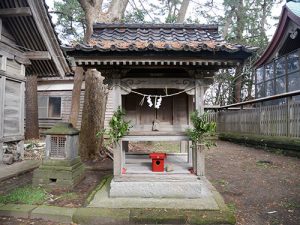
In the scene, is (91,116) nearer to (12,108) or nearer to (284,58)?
(12,108)

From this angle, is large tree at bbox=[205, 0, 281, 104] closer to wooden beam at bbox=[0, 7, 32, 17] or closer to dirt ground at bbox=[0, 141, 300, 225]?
dirt ground at bbox=[0, 141, 300, 225]

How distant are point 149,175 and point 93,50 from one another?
2.67 meters

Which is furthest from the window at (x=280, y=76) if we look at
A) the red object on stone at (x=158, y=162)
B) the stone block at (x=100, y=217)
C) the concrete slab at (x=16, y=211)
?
the concrete slab at (x=16, y=211)

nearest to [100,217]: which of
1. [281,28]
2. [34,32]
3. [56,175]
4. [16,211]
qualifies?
[16,211]

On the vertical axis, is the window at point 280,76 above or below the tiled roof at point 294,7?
below

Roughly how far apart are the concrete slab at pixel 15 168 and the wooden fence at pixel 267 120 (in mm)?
6519

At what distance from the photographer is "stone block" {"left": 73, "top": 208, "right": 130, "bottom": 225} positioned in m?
4.43

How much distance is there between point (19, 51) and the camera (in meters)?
8.93

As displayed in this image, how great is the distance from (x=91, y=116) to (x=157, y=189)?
495cm

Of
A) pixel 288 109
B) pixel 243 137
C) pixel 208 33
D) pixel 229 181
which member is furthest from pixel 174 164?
pixel 243 137

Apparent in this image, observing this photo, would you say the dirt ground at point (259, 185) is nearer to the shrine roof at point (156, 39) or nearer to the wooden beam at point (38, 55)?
the shrine roof at point (156, 39)

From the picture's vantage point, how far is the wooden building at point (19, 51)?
7.94 m

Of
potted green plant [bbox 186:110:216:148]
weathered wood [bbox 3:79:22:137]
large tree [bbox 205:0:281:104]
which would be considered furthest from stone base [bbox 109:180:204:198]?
large tree [bbox 205:0:281:104]

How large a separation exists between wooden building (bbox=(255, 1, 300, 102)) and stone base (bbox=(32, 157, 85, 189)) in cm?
1075
